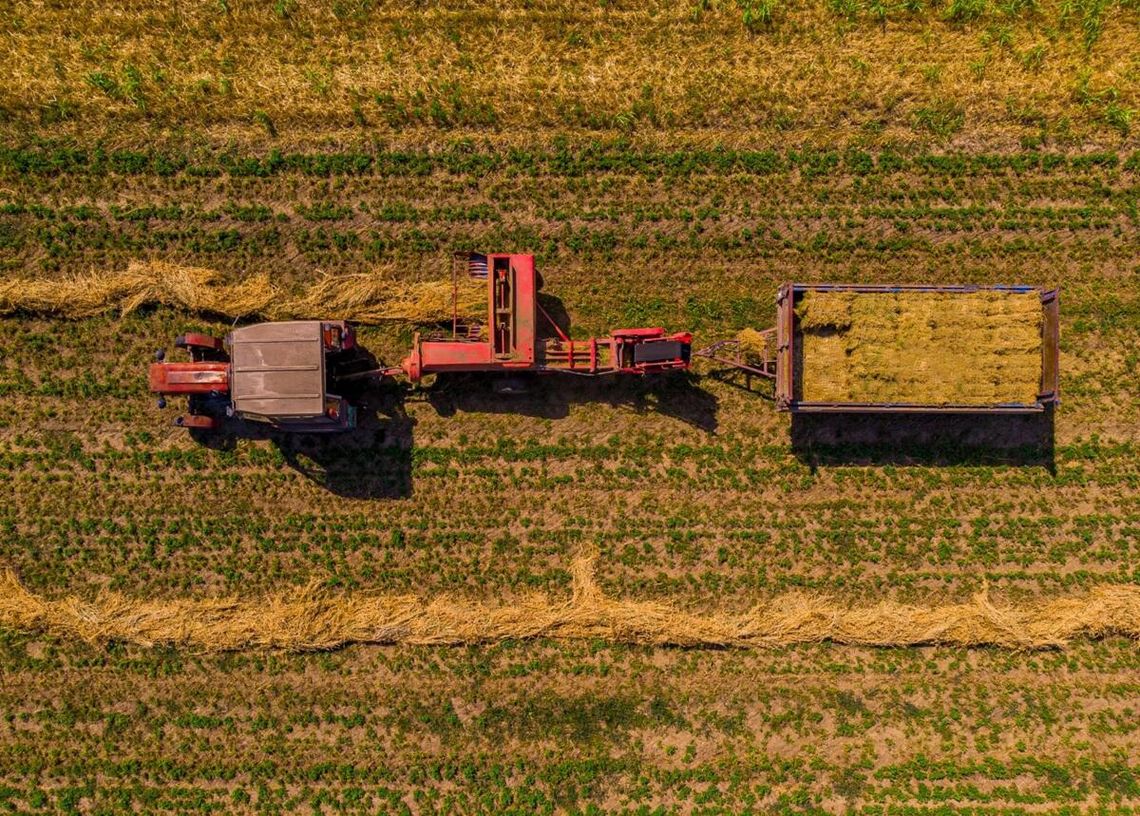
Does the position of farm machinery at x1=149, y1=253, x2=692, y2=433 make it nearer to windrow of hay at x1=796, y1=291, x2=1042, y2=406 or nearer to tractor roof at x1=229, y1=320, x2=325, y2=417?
tractor roof at x1=229, y1=320, x2=325, y2=417

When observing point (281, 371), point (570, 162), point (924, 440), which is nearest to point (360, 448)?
point (281, 371)

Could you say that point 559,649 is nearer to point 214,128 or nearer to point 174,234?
point 174,234

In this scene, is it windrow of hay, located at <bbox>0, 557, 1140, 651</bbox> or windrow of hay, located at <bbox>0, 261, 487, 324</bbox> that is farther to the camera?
windrow of hay, located at <bbox>0, 261, 487, 324</bbox>

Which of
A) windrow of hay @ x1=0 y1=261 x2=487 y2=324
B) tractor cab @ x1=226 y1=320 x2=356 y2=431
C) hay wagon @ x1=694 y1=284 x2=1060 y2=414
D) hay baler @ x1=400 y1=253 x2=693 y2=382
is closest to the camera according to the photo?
tractor cab @ x1=226 y1=320 x2=356 y2=431

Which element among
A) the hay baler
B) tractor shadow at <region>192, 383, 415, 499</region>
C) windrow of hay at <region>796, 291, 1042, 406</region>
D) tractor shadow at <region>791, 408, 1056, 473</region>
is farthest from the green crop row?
tractor shadow at <region>791, 408, 1056, 473</region>

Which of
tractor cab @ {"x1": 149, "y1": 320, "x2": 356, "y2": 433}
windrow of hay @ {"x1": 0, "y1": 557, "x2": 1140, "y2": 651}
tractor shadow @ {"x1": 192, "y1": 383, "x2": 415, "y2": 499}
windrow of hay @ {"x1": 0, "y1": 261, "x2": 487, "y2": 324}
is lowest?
windrow of hay @ {"x1": 0, "y1": 557, "x2": 1140, "y2": 651}

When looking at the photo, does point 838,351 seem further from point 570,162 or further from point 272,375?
point 272,375
